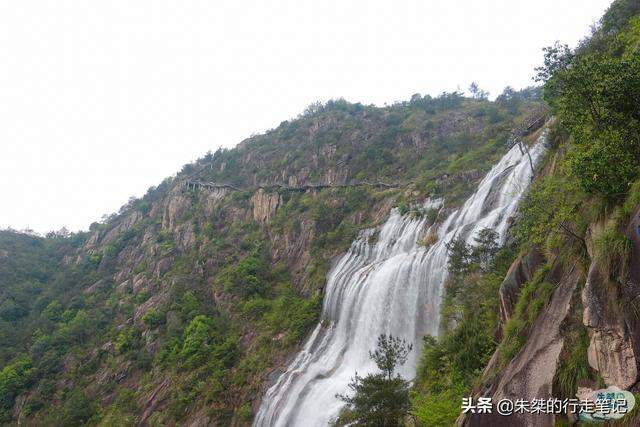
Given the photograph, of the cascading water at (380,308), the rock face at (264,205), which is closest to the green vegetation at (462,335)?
the cascading water at (380,308)

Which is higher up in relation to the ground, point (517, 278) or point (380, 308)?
point (517, 278)

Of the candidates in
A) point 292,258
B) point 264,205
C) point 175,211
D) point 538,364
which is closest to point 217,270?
point 292,258

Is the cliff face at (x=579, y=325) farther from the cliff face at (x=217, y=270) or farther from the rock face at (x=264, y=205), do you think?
the rock face at (x=264, y=205)

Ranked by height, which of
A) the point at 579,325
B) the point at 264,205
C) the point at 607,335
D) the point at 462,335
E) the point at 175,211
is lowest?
the point at 462,335

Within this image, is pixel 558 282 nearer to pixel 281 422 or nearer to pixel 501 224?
pixel 501 224

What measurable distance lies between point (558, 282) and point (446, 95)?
227ft

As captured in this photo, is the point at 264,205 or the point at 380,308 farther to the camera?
the point at 264,205

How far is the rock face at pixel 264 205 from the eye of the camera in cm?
4834

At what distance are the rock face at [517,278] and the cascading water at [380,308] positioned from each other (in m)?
6.86

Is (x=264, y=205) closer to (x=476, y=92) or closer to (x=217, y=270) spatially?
(x=217, y=270)

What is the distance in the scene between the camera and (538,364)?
26.1ft

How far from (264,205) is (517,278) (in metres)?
40.3

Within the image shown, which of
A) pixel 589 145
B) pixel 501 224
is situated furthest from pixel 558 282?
pixel 501 224

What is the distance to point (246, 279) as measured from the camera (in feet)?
121
